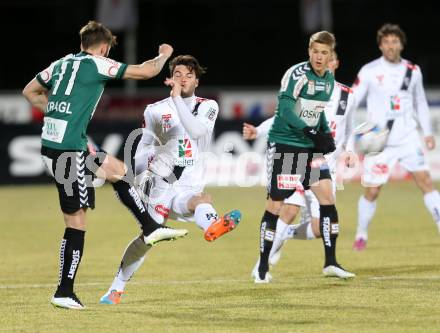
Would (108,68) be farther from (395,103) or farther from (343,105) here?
(395,103)

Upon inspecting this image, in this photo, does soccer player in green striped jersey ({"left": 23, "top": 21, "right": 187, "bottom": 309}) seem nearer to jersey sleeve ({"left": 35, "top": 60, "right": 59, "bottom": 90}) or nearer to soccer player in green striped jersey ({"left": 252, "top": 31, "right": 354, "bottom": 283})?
jersey sleeve ({"left": 35, "top": 60, "right": 59, "bottom": 90})

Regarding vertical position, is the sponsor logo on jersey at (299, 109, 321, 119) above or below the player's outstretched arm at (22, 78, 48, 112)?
below

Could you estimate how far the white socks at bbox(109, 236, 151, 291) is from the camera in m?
8.23

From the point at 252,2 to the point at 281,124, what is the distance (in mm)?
25397

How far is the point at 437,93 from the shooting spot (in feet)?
81.8

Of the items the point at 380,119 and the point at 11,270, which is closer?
the point at 11,270

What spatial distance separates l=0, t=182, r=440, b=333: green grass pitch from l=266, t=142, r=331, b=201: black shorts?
83 cm

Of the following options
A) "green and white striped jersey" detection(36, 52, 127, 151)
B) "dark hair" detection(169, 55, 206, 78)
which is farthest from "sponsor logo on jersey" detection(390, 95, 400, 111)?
"green and white striped jersey" detection(36, 52, 127, 151)

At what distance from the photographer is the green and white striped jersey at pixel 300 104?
8.84 meters

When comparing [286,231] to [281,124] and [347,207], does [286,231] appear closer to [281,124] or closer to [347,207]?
[281,124]

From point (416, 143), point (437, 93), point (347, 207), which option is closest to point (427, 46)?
point (437, 93)

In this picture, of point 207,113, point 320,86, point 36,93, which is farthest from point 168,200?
point 320,86

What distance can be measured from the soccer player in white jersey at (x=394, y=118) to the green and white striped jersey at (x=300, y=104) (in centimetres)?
262

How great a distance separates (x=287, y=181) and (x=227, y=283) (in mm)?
1048
